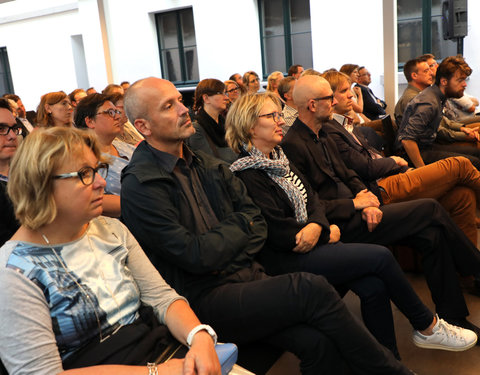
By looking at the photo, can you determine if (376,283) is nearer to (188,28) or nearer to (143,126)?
(143,126)

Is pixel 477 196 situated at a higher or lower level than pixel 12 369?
lower

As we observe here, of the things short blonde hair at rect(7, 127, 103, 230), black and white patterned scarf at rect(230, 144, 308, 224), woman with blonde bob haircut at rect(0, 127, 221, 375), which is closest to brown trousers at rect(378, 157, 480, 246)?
black and white patterned scarf at rect(230, 144, 308, 224)

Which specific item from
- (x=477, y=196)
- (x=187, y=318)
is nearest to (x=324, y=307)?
(x=187, y=318)

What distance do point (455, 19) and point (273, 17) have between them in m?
4.40

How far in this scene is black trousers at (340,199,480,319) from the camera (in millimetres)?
2375

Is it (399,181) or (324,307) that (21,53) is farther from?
(324,307)

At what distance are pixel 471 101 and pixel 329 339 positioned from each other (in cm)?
440

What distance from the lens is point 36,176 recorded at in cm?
131

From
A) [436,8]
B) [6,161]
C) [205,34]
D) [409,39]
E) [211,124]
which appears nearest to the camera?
[6,161]

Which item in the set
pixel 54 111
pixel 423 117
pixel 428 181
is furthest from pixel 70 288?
pixel 54 111

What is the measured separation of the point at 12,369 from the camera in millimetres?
1190

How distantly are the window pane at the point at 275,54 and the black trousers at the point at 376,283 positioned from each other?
953 centimetres

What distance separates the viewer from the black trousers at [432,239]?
2.38 metres

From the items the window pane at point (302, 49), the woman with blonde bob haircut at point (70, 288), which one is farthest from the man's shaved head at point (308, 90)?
the window pane at point (302, 49)
